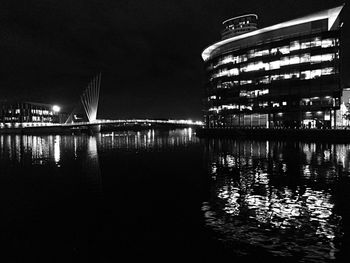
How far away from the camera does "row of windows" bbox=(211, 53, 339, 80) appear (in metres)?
81.9

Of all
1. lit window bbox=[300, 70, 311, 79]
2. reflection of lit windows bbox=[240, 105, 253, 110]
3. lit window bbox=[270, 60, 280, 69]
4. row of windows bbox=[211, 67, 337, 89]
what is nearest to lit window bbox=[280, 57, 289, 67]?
lit window bbox=[270, 60, 280, 69]

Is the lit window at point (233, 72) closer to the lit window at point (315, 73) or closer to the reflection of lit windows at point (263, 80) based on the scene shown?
the reflection of lit windows at point (263, 80)

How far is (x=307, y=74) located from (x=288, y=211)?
3026 inches

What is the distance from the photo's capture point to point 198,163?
4038 centimetres

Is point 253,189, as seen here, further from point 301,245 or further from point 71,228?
point 71,228

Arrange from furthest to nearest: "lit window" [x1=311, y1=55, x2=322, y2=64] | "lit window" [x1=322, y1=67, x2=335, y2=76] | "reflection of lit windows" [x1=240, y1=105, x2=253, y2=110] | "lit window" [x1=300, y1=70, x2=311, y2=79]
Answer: "reflection of lit windows" [x1=240, y1=105, x2=253, y2=110], "lit window" [x1=300, y1=70, x2=311, y2=79], "lit window" [x1=311, y1=55, x2=322, y2=64], "lit window" [x1=322, y1=67, x2=335, y2=76]

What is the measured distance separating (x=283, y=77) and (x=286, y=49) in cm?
828

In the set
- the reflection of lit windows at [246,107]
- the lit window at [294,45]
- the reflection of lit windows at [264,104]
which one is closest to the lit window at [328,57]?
the lit window at [294,45]

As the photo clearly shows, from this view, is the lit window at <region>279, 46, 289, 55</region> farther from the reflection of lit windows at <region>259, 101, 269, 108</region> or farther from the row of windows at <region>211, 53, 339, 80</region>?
the reflection of lit windows at <region>259, 101, 269, 108</region>

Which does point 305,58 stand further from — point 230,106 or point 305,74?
point 230,106

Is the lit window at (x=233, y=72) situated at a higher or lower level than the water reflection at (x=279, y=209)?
higher

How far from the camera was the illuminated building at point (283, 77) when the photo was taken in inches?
3223

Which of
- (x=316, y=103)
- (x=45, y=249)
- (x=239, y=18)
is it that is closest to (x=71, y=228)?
(x=45, y=249)

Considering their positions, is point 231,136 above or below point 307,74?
below
